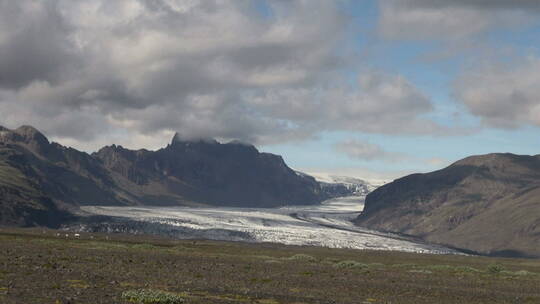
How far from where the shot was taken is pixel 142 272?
1809 inches

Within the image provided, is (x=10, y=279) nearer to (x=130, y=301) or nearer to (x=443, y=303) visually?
(x=130, y=301)

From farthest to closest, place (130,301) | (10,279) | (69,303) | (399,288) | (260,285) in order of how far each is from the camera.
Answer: (399,288)
(260,285)
(10,279)
(130,301)
(69,303)

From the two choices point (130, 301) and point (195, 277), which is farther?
point (195, 277)

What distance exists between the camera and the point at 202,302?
104 feet

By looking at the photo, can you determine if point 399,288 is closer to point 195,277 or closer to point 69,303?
point 195,277

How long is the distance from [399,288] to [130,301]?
2435 cm

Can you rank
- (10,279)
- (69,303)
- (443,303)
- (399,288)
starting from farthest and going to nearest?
(399,288) < (443,303) < (10,279) < (69,303)

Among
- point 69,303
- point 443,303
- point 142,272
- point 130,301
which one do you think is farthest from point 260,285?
point 69,303

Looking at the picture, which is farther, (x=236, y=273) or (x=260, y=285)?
(x=236, y=273)

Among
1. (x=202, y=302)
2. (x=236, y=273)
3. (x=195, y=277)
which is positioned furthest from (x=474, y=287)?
(x=202, y=302)

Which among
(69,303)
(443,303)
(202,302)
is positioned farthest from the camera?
(443,303)

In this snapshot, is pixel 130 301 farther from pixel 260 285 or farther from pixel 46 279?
pixel 260 285

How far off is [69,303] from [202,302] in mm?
6442

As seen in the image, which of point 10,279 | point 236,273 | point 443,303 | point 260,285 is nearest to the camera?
point 10,279
